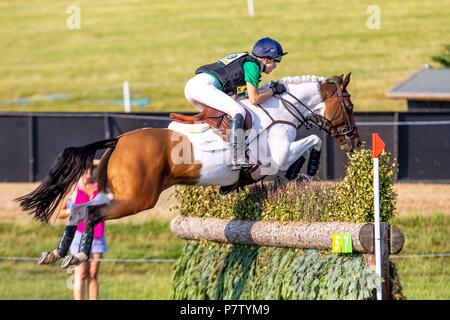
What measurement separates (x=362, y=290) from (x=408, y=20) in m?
28.1

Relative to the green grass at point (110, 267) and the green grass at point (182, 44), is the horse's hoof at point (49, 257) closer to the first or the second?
the green grass at point (110, 267)

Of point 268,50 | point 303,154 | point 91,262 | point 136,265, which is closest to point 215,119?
point 268,50

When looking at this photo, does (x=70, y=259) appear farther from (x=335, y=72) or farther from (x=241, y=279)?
(x=335, y=72)

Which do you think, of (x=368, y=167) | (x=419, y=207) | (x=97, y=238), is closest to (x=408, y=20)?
(x=419, y=207)

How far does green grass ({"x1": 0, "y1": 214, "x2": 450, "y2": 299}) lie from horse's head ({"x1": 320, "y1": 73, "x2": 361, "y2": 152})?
309cm

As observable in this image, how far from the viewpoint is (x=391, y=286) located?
28.1ft

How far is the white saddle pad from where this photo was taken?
8672mm

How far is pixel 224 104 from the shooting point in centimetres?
871

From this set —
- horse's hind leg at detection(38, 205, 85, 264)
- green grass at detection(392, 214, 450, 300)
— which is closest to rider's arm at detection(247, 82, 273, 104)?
horse's hind leg at detection(38, 205, 85, 264)

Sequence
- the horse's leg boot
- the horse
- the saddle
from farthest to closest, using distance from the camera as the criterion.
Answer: the horse's leg boot
the saddle
the horse

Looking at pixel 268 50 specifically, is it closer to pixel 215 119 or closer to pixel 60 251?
pixel 215 119

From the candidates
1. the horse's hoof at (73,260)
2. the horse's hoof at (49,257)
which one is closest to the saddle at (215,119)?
the horse's hoof at (73,260)

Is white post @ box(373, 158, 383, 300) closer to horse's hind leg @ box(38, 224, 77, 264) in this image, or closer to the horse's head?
the horse's head

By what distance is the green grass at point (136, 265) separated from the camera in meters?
13.4
